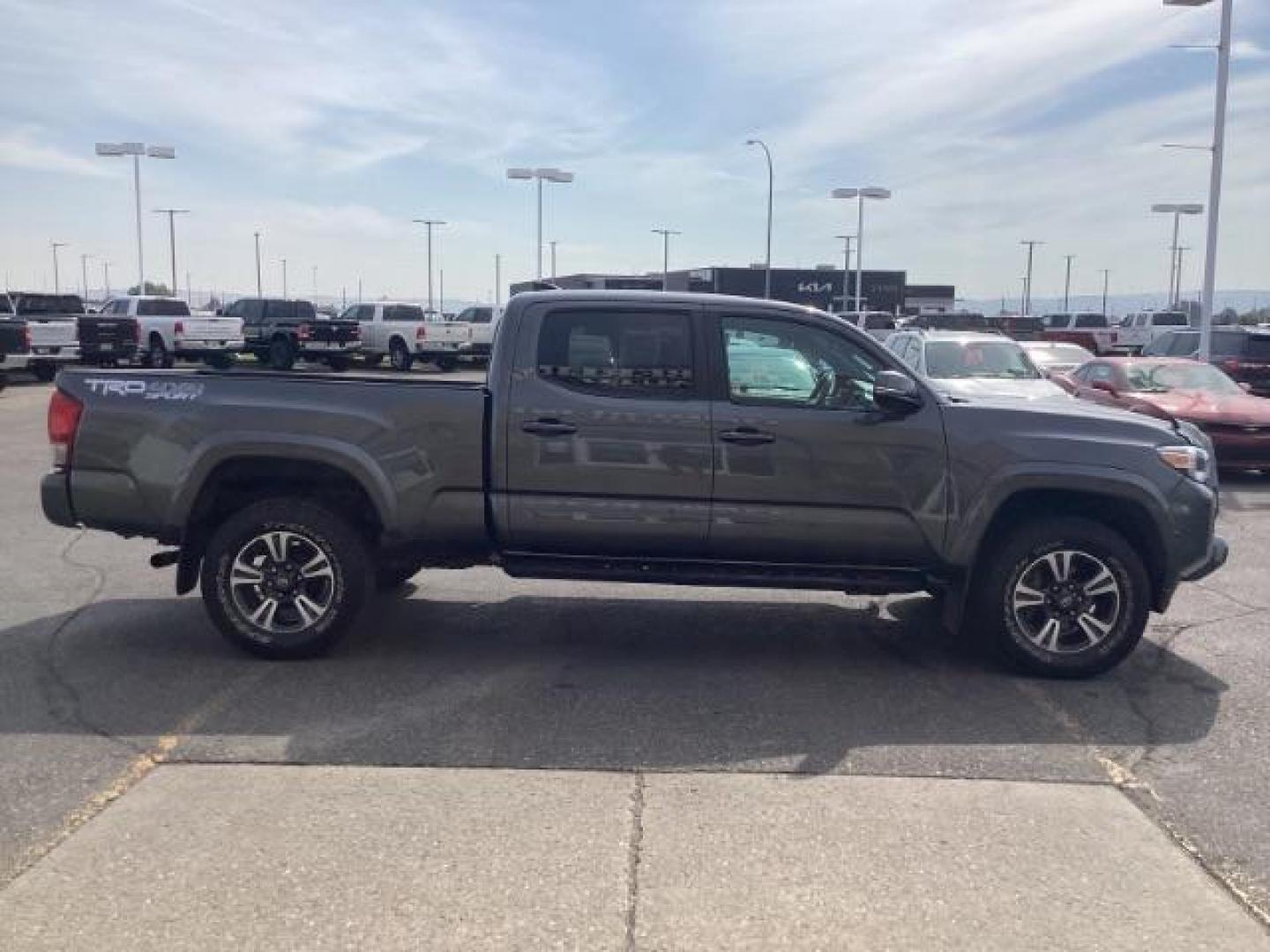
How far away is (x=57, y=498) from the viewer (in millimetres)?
5898

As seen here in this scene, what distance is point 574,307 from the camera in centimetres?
603

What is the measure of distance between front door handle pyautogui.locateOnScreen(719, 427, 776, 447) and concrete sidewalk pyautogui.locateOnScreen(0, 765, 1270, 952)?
1.87m

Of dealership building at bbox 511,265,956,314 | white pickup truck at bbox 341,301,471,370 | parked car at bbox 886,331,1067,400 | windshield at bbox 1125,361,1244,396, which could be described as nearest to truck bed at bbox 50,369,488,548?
parked car at bbox 886,331,1067,400

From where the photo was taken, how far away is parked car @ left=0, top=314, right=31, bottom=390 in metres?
23.5

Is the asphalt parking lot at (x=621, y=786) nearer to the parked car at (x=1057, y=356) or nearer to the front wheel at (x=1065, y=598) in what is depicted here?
the front wheel at (x=1065, y=598)

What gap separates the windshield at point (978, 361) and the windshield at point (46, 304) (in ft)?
83.0

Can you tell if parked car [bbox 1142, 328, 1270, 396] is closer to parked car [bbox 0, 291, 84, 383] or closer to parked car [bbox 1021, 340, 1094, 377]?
parked car [bbox 1021, 340, 1094, 377]

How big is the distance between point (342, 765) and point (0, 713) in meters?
1.76

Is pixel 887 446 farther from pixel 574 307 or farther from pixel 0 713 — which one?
pixel 0 713

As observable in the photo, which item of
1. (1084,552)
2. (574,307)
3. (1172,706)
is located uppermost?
(574,307)

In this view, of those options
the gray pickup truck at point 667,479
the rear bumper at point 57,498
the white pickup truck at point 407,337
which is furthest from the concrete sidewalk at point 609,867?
the white pickup truck at point 407,337

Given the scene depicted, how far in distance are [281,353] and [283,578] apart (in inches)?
1094

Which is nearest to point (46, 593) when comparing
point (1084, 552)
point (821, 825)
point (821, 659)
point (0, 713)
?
point (0, 713)

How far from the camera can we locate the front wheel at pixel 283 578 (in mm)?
5840
